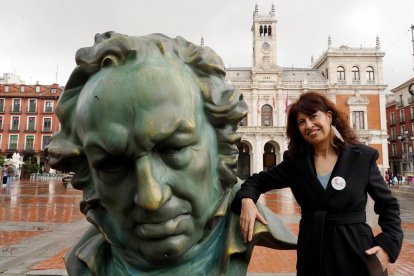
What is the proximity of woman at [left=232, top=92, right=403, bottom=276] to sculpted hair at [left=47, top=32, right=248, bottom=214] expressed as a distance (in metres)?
0.29

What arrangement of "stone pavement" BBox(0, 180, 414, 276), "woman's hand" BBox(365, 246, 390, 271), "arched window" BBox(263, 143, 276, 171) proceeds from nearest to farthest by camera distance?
"woman's hand" BBox(365, 246, 390, 271) < "stone pavement" BBox(0, 180, 414, 276) < "arched window" BBox(263, 143, 276, 171)

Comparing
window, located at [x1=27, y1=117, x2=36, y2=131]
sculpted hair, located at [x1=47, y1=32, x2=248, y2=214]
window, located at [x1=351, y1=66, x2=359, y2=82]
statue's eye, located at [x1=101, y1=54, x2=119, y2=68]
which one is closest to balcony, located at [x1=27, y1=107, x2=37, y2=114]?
window, located at [x1=27, y1=117, x2=36, y2=131]

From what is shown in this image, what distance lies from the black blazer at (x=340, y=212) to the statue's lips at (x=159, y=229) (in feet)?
1.55

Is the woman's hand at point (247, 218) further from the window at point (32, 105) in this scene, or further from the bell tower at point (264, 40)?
the window at point (32, 105)

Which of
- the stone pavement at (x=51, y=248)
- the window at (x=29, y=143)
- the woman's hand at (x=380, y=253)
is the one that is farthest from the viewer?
the window at (x=29, y=143)

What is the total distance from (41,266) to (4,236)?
2.44m

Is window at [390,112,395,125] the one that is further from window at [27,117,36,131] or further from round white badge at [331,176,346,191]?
round white badge at [331,176,346,191]

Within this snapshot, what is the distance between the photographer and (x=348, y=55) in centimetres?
3712

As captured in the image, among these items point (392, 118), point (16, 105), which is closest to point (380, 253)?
point (16, 105)

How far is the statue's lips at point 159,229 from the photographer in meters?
0.79

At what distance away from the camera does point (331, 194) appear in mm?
1351

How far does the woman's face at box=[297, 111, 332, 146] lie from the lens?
1.39 m

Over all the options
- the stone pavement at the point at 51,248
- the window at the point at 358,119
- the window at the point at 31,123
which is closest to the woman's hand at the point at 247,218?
the stone pavement at the point at 51,248

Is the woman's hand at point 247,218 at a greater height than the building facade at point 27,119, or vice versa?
the building facade at point 27,119
